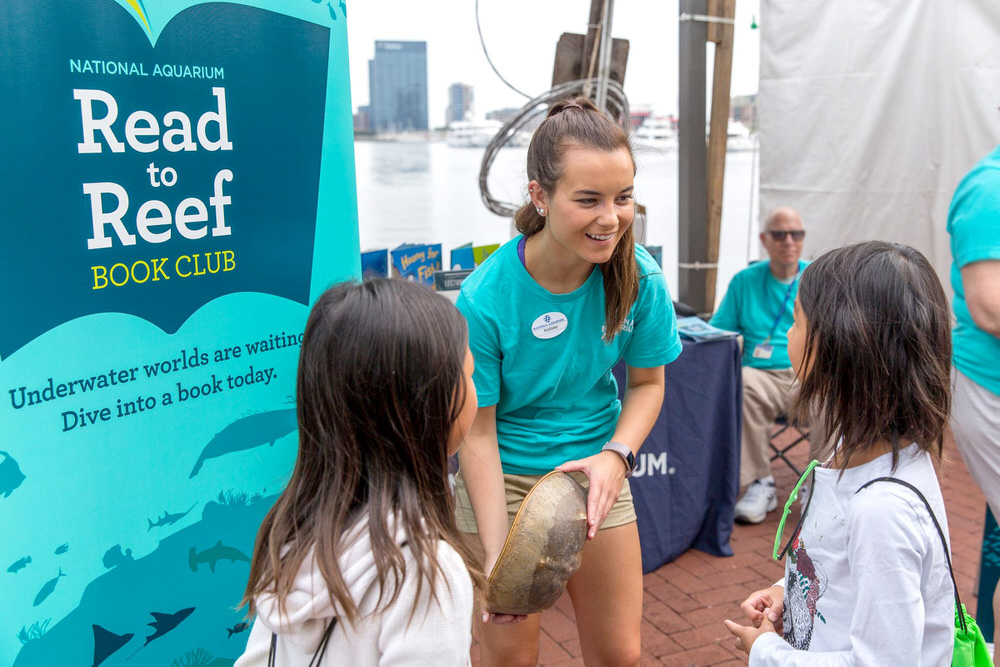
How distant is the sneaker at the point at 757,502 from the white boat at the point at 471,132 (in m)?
2.22

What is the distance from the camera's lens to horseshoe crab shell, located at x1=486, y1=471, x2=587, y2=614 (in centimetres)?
163

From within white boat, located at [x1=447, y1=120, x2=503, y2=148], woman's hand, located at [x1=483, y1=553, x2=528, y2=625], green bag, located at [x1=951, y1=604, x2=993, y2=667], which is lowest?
woman's hand, located at [x1=483, y1=553, x2=528, y2=625]

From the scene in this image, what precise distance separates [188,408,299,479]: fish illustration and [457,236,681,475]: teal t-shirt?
1.83ft

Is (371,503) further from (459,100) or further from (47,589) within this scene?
(459,100)

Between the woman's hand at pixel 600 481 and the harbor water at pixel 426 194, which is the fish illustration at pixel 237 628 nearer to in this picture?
the woman's hand at pixel 600 481

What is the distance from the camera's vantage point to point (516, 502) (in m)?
2.01

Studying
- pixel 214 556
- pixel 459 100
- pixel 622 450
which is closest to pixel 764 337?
pixel 459 100

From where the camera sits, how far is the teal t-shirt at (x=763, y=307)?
4359mm

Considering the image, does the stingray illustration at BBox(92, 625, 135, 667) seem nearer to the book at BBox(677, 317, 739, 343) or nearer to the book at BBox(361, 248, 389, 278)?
the book at BBox(361, 248, 389, 278)

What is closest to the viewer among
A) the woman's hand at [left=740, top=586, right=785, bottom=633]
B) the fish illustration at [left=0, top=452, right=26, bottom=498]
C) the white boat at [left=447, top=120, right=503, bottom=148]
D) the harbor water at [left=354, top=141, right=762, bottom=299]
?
the woman's hand at [left=740, top=586, right=785, bottom=633]

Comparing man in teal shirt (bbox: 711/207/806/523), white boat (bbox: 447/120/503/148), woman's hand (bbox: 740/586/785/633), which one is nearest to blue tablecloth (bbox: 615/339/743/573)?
man in teal shirt (bbox: 711/207/806/523)

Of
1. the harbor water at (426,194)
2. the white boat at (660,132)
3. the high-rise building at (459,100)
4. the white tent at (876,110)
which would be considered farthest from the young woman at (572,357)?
the white boat at (660,132)

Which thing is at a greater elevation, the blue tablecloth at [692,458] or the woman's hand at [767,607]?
the woman's hand at [767,607]

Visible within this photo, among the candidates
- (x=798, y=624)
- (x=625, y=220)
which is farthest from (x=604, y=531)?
(x=625, y=220)
